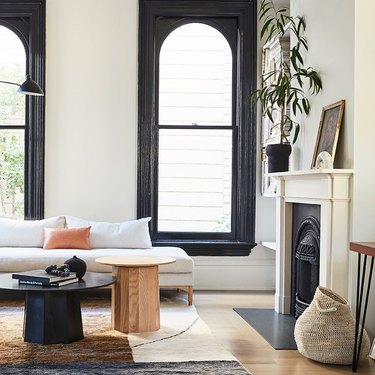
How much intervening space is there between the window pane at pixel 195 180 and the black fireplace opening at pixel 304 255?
1.65m

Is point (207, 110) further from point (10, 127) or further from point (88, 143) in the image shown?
point (10, 127)

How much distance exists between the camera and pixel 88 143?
6863 millimetres

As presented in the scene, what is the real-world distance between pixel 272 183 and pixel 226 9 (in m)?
1.98

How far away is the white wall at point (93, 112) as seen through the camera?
6840 millimetres

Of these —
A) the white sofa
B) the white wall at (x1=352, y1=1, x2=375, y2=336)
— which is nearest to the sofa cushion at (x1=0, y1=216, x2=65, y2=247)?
the white sofa

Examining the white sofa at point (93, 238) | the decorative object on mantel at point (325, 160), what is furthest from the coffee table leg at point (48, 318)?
the decorative object on mantel at point (325, 160)

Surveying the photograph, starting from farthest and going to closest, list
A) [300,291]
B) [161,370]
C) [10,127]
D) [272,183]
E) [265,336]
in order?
[10,127], [272,183], [300,291], [265,336], [161,370]

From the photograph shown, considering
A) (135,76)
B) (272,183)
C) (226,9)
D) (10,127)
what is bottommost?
(272,183)

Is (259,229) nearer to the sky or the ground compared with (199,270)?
nearer to the sky

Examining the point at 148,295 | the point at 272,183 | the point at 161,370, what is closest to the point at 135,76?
the point at 272,183

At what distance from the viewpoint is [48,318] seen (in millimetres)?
4215

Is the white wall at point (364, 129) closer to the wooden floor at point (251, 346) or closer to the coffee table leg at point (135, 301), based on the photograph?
the wooden floor at point (251, 346)

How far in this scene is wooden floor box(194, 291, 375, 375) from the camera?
3.76 metres

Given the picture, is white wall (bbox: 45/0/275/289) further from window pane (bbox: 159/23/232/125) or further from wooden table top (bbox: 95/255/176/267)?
wooden table top (bbox: 95/255/176/267)
